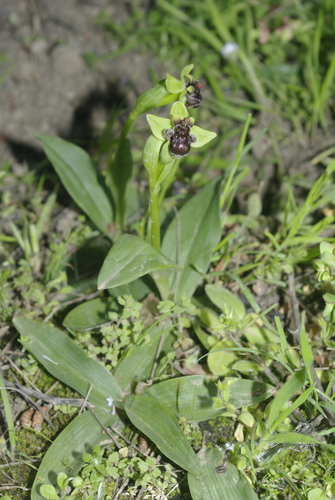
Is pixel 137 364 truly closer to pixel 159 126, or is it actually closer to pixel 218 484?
pixel 218 484

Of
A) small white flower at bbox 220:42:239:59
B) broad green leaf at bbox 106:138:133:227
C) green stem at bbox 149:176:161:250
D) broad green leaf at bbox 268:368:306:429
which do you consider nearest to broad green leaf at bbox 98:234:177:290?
green stem at bbox 149:176:161:250

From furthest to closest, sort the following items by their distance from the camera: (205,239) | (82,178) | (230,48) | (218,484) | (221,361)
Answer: (230,48) → (82,178) → (205,239) → (221,361) → (218,484)

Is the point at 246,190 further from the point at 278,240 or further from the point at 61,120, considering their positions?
the point at 61,120

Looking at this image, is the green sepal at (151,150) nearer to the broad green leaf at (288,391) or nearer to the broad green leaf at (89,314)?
the broad green leaf at (89,314)

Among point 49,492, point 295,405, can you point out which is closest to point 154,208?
point 295,405

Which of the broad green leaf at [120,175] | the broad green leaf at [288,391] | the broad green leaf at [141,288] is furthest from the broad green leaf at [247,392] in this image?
the broad green leaf at [120,175]

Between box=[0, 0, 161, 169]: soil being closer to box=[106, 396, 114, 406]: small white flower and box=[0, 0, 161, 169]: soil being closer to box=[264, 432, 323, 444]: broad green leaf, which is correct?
box=[106, 396, 114, 406]: small white flower

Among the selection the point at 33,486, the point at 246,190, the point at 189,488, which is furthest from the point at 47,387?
the point at 246,190
